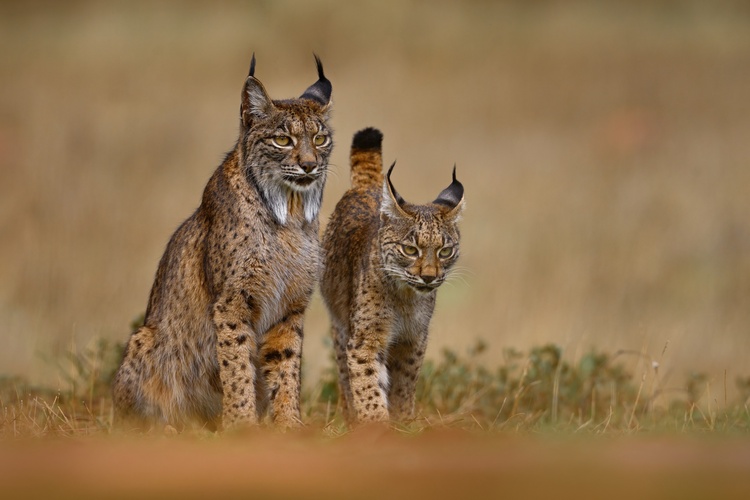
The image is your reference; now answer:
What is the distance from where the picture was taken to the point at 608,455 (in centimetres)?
477

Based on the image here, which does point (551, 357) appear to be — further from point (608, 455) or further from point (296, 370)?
point (608, 455)

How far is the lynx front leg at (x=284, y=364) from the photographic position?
7727mm

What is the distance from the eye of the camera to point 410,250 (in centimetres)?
819

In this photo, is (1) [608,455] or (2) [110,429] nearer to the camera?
(1) [608,455]

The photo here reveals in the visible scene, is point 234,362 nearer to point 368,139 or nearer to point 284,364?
point 284,364

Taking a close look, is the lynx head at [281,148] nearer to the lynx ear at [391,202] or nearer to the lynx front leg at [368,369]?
the lynx ear at [391,202]

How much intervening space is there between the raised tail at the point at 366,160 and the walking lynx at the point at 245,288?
1.47 meters

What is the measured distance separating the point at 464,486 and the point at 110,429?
149 inches

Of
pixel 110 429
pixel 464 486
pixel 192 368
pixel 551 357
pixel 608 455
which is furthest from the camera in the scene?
pixel 551 357

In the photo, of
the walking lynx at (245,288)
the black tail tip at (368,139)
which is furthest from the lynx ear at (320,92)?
the black tail tip at (368,139)

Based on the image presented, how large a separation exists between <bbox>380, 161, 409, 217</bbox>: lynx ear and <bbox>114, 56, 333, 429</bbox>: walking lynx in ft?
1.79

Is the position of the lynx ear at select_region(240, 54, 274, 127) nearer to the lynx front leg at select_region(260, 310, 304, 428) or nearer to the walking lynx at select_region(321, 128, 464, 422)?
the walking lynx at select_region(321, 128, 464, 422)

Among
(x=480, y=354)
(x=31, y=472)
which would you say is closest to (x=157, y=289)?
(x=480, y=354)

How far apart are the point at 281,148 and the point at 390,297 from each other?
1.36 meters
